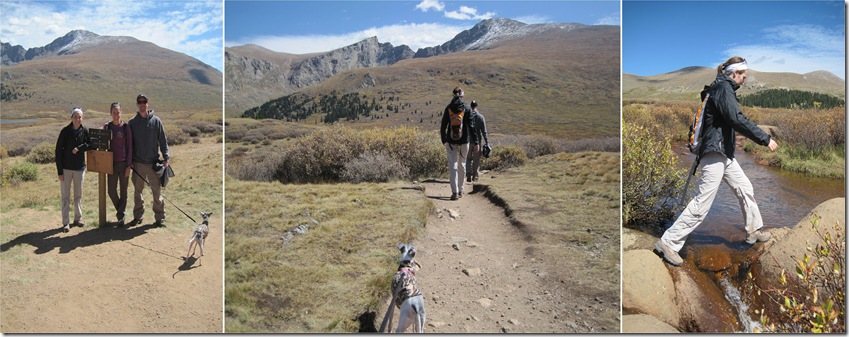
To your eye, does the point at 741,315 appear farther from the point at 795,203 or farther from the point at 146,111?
the point at 146,111

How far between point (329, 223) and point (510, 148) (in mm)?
6890

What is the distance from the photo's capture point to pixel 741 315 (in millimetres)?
2869

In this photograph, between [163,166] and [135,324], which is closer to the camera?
[135,324]

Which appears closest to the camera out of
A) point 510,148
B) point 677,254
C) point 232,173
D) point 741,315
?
point 741,315

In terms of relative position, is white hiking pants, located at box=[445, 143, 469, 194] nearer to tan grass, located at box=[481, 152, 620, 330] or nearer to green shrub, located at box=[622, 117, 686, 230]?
tan grass, located at box=[481, 152, 620, 330]

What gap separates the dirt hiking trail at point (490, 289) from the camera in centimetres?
261

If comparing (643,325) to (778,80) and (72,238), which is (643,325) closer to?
(778,80)

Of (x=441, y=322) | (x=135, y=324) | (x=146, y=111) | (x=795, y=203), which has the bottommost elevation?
(x=135, y=324)

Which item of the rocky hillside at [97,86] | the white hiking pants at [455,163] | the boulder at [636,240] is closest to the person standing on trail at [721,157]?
the boulder at [636,240]

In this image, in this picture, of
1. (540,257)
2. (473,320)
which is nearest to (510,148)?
(540,257)

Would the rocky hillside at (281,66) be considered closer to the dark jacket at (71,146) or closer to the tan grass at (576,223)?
the dark jacket at (71,146)

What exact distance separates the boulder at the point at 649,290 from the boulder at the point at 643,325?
44 mm

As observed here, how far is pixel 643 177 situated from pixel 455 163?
6.80 feet

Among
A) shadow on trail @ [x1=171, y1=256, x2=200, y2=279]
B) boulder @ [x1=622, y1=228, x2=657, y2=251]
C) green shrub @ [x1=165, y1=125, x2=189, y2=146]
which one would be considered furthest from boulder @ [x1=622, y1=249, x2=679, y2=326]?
green shrub @ [x1=165, y1=125, x2=189, y2=146]
